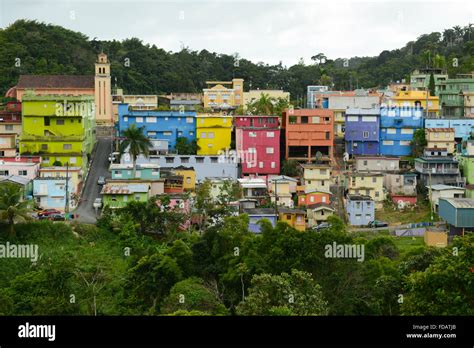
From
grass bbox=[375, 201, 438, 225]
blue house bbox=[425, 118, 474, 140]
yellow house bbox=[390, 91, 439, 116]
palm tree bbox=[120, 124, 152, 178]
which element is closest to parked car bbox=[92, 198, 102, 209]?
palm tree bbox=[120, 124, 152, 178]

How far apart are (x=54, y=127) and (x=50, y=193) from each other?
2.22m

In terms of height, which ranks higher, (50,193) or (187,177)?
(187,177)

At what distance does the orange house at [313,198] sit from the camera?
466 inches

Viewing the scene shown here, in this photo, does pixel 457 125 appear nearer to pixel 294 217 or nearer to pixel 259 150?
pixel 259 150

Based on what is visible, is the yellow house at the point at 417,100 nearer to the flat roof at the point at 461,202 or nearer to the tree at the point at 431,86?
the tree at the point at 431,86

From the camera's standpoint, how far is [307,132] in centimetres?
1359

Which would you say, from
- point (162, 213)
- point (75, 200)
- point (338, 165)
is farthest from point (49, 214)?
point (338, 165)

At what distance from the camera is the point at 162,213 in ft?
34.9

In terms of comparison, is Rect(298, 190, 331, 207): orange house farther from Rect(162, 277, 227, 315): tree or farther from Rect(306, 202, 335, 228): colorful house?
Rect(162, 277, 227, 315): tree

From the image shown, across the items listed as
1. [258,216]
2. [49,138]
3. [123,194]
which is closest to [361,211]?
[258,216]

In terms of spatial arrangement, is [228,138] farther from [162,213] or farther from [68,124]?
[162,213]

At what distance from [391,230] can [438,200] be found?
45.0 inches

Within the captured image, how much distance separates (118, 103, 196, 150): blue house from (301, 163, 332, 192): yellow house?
2660 millimetres
